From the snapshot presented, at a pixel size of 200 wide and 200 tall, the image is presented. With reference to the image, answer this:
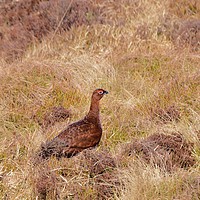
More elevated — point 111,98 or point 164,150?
point 164,150

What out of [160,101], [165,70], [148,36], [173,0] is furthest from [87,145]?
[173,0]

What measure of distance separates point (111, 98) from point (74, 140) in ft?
6.14

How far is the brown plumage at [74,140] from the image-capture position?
5.49 meters

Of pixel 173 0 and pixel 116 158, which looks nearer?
pixel 116 158

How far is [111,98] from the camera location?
24.3ft

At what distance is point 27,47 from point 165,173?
5.47 metres

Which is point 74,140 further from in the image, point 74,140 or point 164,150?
point 164,150

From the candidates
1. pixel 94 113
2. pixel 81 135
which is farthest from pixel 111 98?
pixel 81 135

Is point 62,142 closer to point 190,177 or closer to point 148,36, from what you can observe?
point 190,177

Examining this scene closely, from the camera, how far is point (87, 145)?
569cm

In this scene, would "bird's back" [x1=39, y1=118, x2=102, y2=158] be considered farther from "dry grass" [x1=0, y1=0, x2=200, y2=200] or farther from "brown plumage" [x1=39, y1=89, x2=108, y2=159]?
"dry grass" [x1=0, y1=0, x2=200, y2=200]

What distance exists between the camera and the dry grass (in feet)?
16.6

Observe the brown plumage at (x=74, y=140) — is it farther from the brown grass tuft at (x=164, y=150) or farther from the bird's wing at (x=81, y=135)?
the brown grass tuft at (x=164, y=150)

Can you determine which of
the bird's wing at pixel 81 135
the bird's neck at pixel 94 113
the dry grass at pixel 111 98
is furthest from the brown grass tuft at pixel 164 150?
the bird's neck at pixel 94 113
